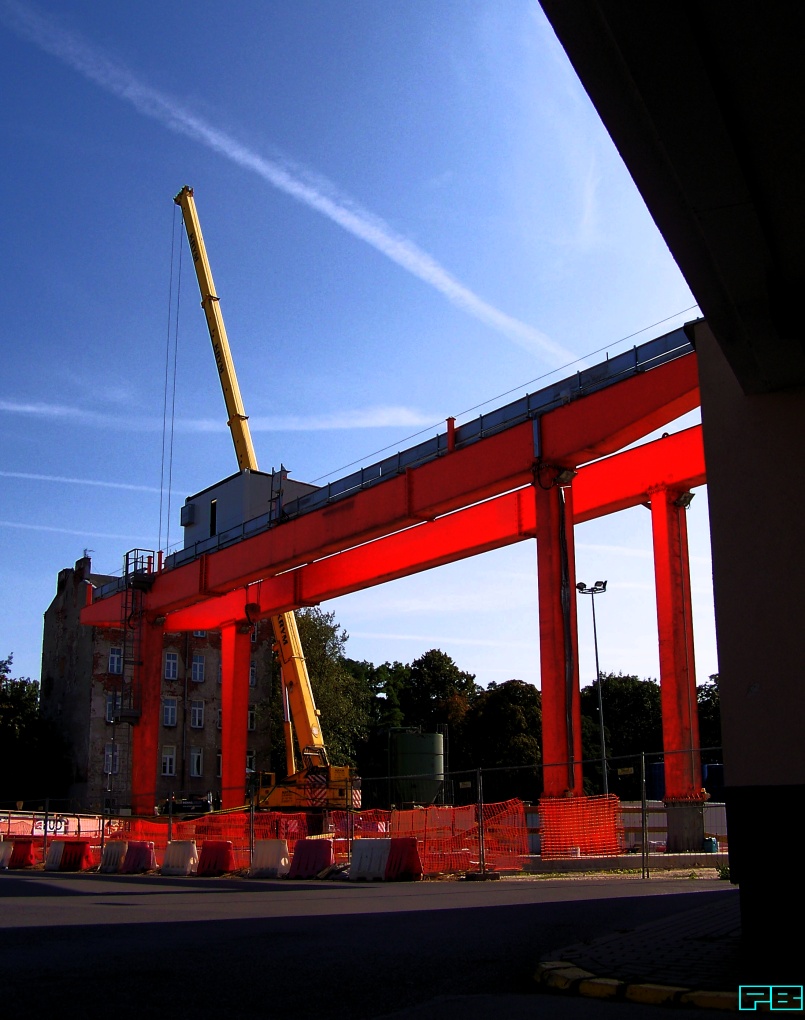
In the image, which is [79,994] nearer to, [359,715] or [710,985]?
[710,985]

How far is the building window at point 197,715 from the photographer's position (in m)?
56.7

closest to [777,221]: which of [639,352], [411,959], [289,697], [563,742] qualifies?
[411,959]

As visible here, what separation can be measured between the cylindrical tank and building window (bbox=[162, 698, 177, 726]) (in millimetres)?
17509

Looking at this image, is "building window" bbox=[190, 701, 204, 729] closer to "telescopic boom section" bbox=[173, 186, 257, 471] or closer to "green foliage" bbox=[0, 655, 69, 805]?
"green foliage" bbox=[0, 655, 69, 805]

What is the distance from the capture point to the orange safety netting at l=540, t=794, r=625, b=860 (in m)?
19.4

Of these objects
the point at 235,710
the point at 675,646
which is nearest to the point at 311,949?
the point at 675,646

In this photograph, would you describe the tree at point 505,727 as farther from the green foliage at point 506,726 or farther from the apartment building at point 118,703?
the apartment building at point 118,703

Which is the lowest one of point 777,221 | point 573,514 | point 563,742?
point 563,742

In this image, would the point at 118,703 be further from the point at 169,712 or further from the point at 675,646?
the point at 675,646

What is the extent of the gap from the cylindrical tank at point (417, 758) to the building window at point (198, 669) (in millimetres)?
18358

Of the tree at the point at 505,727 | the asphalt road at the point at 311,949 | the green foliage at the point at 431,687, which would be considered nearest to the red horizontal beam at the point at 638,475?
the asphalt road at the point at 311,949

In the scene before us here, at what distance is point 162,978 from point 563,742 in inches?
596

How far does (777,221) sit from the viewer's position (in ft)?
19.9

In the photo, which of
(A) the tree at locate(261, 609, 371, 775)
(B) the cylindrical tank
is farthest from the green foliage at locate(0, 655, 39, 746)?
(B) the cylindrical tank
